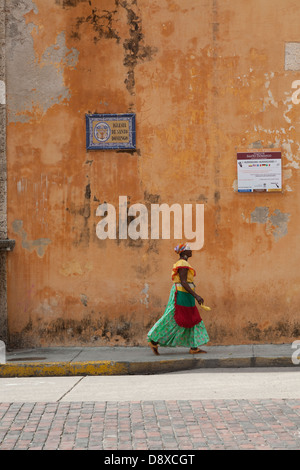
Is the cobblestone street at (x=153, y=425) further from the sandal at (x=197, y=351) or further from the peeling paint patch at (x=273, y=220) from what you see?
the peeling paint patch at (x=273, y=220)

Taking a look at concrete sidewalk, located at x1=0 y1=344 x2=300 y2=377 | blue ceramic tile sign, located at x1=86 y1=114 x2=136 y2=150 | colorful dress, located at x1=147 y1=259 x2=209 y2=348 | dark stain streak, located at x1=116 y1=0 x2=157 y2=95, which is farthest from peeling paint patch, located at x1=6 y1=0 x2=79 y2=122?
concrete sidewalk, located at x1=0 y1=344 x2=300 y2=377

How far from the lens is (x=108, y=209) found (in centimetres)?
1004

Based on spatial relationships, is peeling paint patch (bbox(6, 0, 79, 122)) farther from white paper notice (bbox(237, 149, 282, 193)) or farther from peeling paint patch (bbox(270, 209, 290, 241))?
peeling paint patch (bbox(270, 209, 290, 241))

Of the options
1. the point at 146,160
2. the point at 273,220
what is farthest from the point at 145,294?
the point at 273,220

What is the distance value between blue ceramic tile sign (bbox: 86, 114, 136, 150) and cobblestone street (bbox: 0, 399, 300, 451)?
13.2ft

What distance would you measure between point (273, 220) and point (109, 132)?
242 centimetres

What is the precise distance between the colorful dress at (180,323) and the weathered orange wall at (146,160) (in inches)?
30.4

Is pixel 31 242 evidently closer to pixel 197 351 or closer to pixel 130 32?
pixel 197 351

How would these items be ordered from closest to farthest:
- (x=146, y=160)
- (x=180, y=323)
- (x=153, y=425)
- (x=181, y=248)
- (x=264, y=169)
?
(x=153, y=425), (x=180, y=323), (x=181, y=248), (x=264, y=169), (x=146, y=160)

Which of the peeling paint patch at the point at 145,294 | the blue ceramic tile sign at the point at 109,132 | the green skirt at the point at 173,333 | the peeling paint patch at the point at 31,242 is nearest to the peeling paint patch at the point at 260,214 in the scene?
the green skirt at the point at 173,333

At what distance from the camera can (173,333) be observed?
30.2ft

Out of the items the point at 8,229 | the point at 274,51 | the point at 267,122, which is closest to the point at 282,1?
the point at 274,51

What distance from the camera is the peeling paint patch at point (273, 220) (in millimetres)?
9922

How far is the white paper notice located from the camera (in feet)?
32.5
